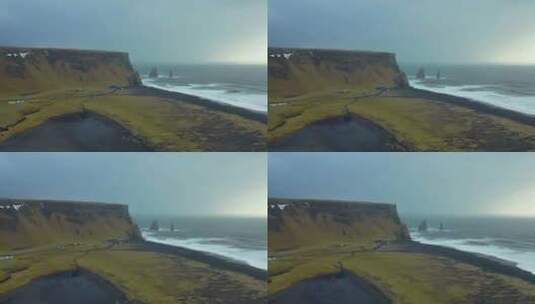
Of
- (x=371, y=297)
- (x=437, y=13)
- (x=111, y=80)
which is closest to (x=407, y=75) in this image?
(x=437, y=13)

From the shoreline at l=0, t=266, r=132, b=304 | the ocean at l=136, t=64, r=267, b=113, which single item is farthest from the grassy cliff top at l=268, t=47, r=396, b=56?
the shoreline at l=0, t=266, r=132, b=304

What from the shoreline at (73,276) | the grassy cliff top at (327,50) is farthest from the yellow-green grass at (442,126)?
the shoreline at (73,276)

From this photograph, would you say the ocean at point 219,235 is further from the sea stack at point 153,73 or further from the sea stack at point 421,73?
the sea stack at point 421,73

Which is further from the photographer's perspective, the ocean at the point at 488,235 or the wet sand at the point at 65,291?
the wet sand at the point at 65,291

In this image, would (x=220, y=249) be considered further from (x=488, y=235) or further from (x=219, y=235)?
(x=488, y=235)

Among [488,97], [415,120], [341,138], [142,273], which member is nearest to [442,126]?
[415,120]

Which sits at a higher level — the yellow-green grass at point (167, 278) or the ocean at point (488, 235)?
the ocean at point (488, 235)
